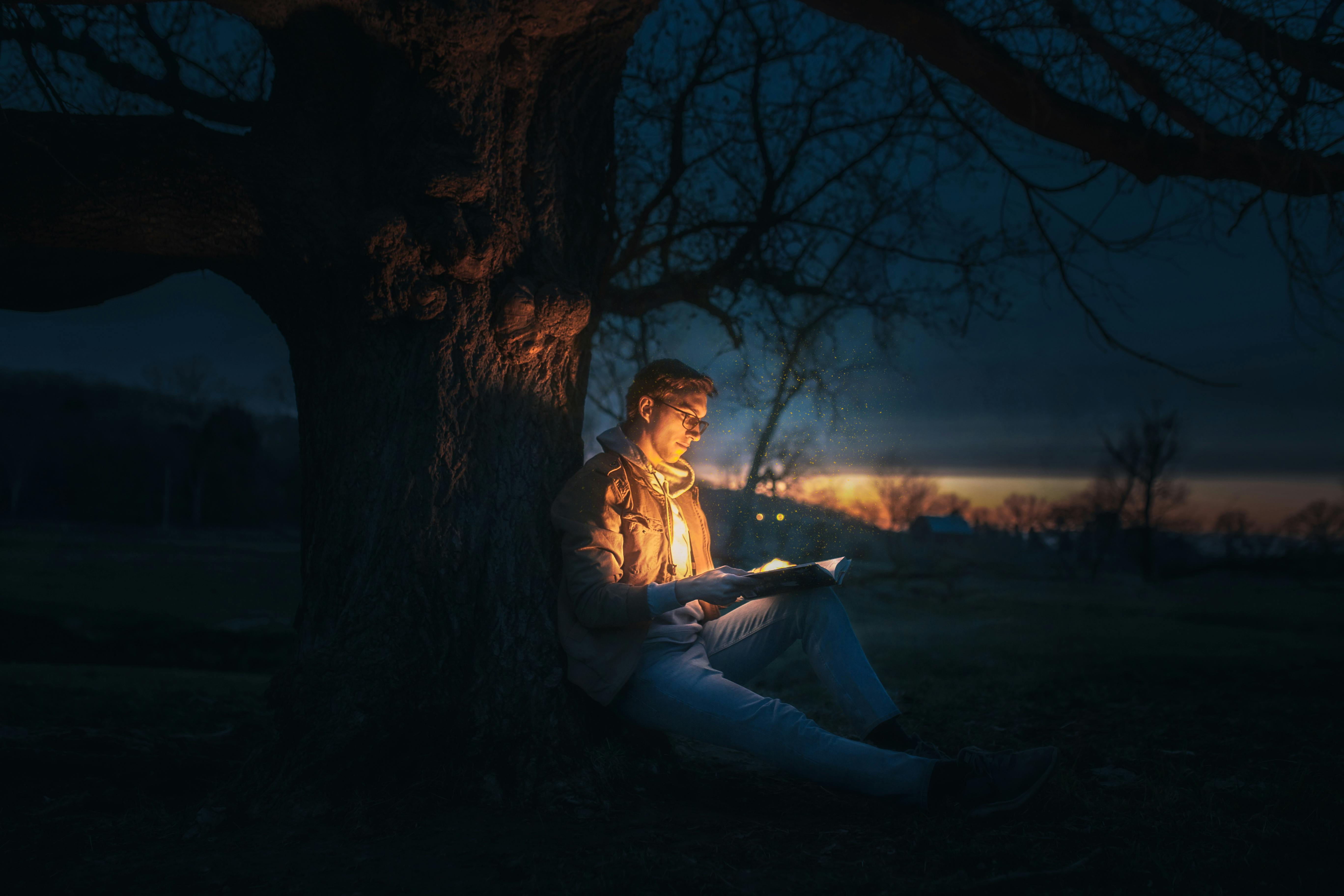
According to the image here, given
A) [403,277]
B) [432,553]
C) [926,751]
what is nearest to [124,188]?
[403,277]

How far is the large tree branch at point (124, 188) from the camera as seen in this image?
300cm

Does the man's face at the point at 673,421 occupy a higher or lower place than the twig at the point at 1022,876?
higher

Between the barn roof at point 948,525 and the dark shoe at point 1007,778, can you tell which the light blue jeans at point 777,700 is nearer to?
the dark shoe at point 1007,778

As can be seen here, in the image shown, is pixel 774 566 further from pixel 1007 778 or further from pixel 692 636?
pixel 1007 778

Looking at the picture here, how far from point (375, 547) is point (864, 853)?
218 centimetres

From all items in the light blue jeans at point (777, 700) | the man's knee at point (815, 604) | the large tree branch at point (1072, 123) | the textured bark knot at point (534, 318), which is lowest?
the light blue jeans at point (777, 700)

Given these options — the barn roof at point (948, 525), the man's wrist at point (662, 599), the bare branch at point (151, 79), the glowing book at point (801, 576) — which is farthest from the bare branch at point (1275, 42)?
the barn roof at point (948, 525)

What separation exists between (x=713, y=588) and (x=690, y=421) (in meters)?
0.84

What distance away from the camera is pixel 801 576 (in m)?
2.90

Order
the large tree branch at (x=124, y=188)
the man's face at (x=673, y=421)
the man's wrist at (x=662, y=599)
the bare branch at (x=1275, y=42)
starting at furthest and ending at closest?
1. the bare branch at (x=1275, y=42)
2. the man's face at (x=673, y=421)
3. the large tree branch at (x=124, y=188)
4. the man's wrist at (x=662, y=599)

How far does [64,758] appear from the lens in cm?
323

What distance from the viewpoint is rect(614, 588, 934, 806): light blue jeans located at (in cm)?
259

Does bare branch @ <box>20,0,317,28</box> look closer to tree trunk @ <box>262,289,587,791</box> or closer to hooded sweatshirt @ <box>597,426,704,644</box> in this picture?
tree trunk @ <box>262,289,587,791</box>

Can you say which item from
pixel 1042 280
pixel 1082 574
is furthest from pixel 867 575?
pixel 1042 280
